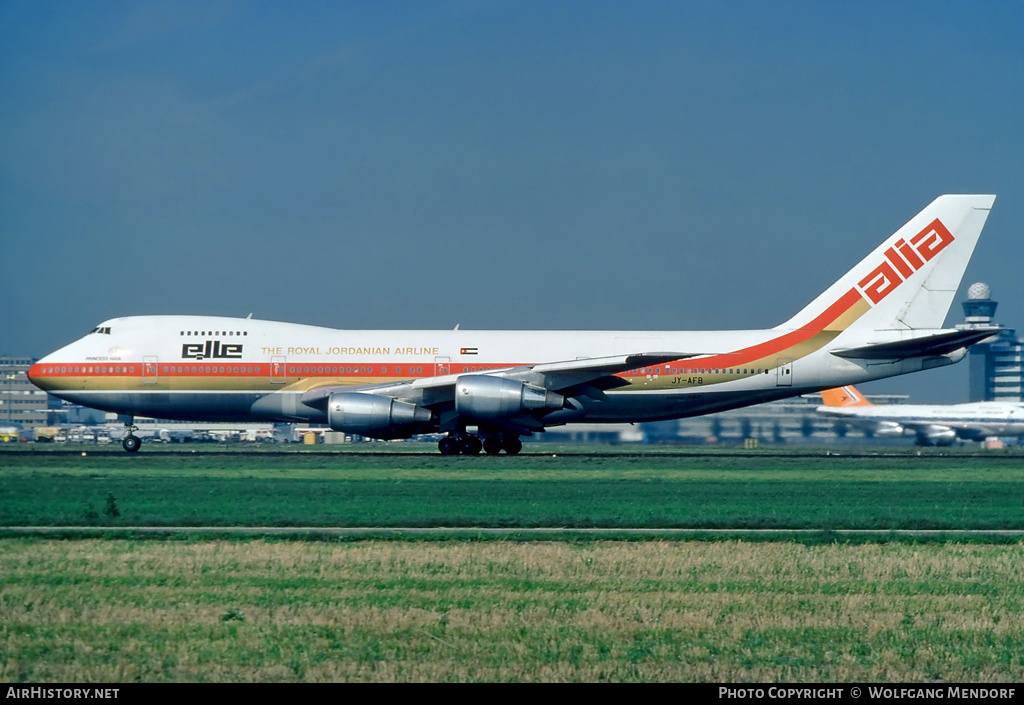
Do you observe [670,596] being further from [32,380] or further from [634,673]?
[32,380]

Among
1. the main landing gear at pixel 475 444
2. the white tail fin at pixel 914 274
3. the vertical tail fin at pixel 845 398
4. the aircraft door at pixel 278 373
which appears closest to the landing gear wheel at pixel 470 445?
the main landing gear at pixel 475 444

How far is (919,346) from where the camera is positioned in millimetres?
42406

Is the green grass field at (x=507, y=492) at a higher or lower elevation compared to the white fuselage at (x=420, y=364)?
lower

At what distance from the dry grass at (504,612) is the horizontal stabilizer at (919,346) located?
2449 cm

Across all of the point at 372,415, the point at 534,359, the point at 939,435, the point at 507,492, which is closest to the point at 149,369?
the point at 372,415

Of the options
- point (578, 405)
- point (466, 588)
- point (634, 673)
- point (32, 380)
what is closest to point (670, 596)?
point (466, 588)

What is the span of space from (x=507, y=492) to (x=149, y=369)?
20943 millimetres

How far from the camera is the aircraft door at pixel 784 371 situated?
4359 cm

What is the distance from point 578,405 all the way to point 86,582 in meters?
29.2

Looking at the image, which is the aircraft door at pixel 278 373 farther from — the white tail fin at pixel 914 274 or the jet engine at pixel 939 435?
the jet engine at pixel 939 435

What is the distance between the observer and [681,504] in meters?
24.8

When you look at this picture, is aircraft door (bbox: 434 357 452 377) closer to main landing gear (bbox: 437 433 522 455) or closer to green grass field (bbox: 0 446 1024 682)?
main landing gear (bbox: 437 433 522 455)

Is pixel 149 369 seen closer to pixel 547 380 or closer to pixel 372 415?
pixel 372 415

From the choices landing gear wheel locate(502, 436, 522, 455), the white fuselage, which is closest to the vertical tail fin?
the white fuselage
